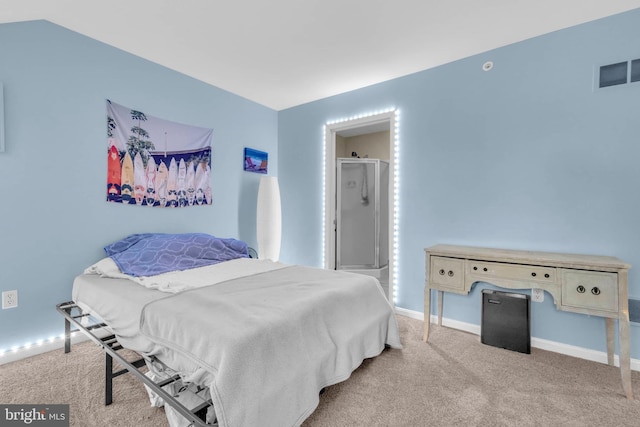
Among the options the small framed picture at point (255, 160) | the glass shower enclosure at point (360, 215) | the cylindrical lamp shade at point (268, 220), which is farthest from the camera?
the glass shower enclosure at point (360, 215)

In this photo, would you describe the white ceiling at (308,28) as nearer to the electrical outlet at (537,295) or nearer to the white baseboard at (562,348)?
the electrical outlet at (537,295)

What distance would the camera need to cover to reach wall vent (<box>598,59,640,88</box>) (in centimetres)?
194

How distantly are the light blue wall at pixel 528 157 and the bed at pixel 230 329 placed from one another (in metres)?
1.12

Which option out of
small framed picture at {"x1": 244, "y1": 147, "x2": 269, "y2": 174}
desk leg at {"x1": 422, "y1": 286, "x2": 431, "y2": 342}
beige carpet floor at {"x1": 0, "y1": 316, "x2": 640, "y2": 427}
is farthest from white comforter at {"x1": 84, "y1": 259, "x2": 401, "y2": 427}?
small framed picture at {"x1": 244, "y1": 147, "x2": 269, "y2": 174}

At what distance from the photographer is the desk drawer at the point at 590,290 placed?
5.65 feet

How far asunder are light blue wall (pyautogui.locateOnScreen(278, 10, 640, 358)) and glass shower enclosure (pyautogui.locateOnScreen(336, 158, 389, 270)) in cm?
150

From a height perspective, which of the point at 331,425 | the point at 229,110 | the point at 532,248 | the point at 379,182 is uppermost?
the point at 229,110

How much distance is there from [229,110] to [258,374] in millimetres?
2980

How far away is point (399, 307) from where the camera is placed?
2.95m

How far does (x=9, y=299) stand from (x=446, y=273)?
313 centimetres

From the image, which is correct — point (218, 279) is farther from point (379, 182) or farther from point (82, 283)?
point (379, 182)

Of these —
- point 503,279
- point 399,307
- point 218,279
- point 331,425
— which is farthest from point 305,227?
point 331,425

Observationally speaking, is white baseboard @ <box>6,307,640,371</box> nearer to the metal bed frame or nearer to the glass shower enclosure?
the metal bed frame

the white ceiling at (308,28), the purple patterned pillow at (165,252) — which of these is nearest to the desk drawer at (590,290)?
the white ceiling at (308,28)
